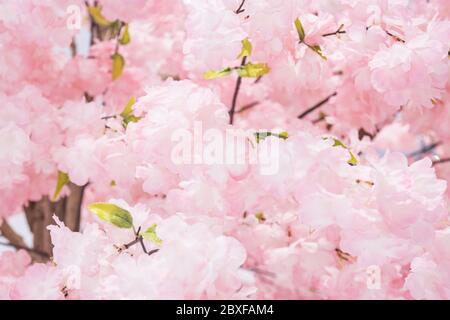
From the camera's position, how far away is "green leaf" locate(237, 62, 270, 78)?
1.44 m

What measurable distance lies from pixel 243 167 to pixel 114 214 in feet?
0.90

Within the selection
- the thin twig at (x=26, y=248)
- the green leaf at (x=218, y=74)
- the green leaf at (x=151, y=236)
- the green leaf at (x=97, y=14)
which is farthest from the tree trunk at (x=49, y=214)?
the green leaf at (x=151, y=236)

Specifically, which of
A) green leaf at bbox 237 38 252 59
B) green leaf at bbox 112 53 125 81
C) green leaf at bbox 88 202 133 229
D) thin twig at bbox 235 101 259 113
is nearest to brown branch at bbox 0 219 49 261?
green leaf at bbox 112 53 125 81

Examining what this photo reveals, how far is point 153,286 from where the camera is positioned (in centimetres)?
100

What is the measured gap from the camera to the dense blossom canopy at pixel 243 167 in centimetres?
106

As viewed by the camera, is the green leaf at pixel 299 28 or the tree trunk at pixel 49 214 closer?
the green leaf at pixel 299 28

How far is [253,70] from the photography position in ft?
4.75

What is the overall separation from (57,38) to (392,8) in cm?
88

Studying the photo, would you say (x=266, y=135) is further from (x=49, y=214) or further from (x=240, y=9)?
(x=49, y=214)

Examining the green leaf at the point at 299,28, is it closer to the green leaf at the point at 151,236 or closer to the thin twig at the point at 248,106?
the green leaf at the point at 151,236

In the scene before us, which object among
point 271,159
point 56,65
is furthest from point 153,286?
point 56,65

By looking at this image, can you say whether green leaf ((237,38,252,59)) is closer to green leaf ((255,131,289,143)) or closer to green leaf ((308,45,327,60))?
green leaf ((308,45,327,60))

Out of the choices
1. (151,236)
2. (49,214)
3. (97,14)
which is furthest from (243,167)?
(49,214)
